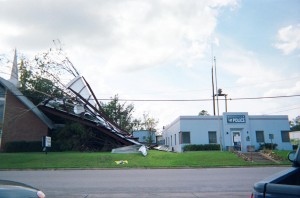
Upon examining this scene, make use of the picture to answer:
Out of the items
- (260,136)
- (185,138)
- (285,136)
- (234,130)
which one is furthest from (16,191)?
(285,136)

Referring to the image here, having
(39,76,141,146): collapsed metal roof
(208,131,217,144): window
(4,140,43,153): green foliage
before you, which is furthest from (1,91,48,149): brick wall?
(208,131,217,144): window

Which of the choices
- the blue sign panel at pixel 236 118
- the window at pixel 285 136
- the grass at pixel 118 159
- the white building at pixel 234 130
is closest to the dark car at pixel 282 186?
the grass at pixel 118 159

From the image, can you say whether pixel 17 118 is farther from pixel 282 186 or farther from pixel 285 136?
pixel 282 186

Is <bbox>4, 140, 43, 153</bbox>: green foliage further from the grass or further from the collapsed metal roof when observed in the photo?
the grass

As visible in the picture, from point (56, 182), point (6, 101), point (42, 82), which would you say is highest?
point (42, 82)

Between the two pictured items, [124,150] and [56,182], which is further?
[124,150]

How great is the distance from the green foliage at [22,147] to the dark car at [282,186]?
3109 cm

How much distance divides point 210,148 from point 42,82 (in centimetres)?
2063

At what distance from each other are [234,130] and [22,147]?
24252mm

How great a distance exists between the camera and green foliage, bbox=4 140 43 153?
101 feet

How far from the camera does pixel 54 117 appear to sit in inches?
1374

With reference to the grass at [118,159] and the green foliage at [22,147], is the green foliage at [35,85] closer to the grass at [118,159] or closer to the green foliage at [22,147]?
the green foliage at [22,147]

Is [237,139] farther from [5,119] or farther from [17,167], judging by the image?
[5,119]

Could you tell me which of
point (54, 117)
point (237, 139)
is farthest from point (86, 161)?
point (237, 139)
